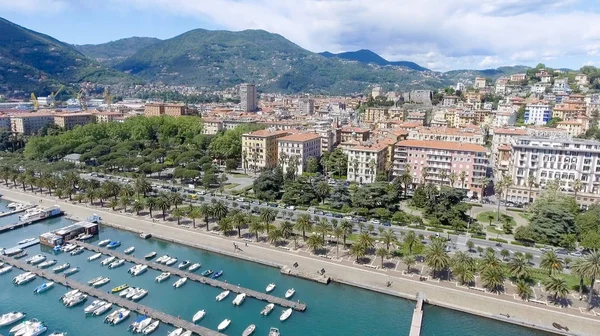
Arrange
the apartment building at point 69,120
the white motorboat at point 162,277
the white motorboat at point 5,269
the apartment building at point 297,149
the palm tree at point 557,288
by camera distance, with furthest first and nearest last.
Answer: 1. the apartment building at point 69,120
2. the apartment building at point 297,149
3. the white motorboat at point 5,269
4. the white motorboat at point 162,277
5. the palm tree at point 557,288

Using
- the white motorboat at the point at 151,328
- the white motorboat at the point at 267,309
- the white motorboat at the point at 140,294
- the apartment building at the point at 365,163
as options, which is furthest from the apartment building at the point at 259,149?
the white motorboat at the point at 151,328

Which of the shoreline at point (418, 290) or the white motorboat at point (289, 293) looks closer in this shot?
the shoreline at point (418, 290)

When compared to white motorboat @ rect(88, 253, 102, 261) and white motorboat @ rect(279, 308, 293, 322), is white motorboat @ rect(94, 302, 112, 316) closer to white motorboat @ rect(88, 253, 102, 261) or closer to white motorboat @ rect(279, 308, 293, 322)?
white motorboat @ rect(88, 253, 102, 261)

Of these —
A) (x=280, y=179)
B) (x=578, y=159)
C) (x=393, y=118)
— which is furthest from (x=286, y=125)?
(x=578, y=159)

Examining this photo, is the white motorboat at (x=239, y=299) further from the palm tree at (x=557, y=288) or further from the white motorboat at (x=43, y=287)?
the palm tree at (x=557, y=288)

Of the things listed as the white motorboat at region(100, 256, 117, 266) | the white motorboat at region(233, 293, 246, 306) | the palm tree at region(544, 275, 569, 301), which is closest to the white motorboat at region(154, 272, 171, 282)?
the white motorboat at region(100, 256, 117, 266)

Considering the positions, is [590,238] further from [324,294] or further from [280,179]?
[280,179]
